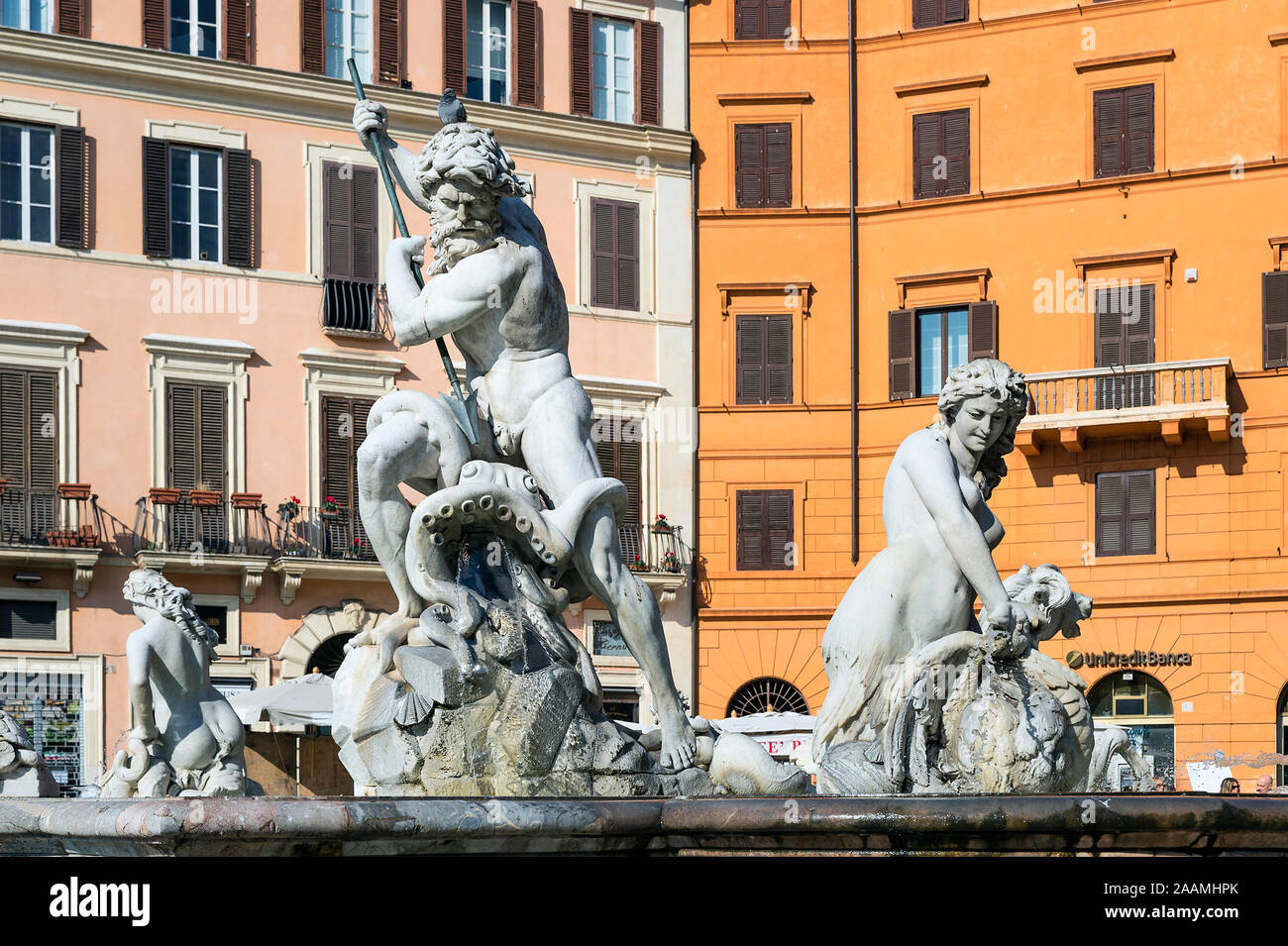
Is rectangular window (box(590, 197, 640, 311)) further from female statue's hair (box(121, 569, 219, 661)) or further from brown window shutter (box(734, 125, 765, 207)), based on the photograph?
female statue's hair (box(121, 569, 219, 661))

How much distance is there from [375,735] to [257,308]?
86.7ft

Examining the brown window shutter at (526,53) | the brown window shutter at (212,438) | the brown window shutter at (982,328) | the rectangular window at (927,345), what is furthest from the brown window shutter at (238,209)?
the brown window shutter at (982,328)

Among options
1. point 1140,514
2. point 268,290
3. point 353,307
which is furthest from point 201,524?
point 1140,514

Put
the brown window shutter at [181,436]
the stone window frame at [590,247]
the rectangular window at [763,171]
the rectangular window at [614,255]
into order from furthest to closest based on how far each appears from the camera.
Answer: the rectangular window at [763,171] → the rectangular window at [614,255] → the stone window frame at [590,247] → the brown window shutter at [181,436]

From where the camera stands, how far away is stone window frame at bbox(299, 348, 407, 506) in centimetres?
3259

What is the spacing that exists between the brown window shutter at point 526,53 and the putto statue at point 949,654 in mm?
28464

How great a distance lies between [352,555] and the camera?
105 feet

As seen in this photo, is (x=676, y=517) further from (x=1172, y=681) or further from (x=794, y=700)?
(x=1172, y=681)

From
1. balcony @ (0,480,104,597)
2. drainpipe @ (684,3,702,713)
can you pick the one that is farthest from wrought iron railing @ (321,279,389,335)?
drainpipe @ (684,3,702,713)

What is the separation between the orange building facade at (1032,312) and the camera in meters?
33.2

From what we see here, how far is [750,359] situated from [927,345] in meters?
2.95

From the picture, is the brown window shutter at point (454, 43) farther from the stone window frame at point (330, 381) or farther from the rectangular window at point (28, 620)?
the rectangular window at point (28, 620)

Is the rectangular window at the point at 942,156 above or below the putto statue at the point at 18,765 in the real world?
above

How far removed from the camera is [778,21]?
37.0m
